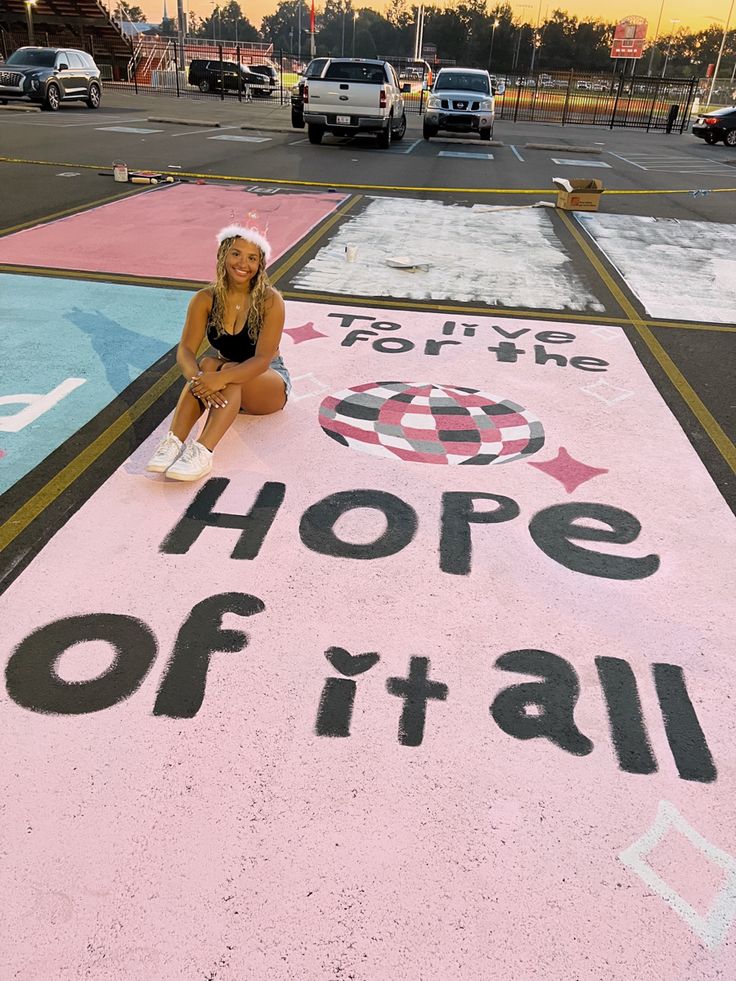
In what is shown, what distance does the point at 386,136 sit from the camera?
20.2 meters

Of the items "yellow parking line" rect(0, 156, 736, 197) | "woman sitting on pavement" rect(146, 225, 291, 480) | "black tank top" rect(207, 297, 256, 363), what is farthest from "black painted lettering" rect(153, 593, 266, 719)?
"yellow parking line" rect(0, 156, 736, 197)

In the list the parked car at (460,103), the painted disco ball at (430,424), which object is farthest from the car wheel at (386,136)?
the painted disco ball at (430,424)

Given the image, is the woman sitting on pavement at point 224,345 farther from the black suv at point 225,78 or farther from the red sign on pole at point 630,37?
the red sign on pole at point 630,37

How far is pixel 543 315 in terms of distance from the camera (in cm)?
734

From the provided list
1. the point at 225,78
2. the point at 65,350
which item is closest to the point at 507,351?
the point at 65,350

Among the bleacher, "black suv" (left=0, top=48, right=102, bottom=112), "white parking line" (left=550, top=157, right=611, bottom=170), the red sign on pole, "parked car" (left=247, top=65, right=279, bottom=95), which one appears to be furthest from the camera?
the red sign on pole

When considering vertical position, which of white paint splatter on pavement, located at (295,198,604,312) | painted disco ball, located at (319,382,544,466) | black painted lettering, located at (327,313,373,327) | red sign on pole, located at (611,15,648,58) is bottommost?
painted disco ball, located at (319,382,544,466)

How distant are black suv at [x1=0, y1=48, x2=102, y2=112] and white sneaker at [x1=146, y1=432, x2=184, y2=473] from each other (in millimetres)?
26142

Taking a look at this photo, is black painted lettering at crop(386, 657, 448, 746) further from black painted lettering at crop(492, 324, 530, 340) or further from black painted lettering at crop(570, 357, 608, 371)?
black painted lettering at crop(492, 324, 530, 340)

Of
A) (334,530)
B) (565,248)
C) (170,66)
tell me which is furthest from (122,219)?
(170,66)

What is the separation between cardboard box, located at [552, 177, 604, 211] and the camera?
12320 mm

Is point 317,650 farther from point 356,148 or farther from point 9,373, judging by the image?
point 356,148

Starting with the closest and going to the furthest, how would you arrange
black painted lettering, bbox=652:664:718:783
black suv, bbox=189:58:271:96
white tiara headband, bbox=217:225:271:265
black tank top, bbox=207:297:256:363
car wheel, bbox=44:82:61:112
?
1. black painted lettering, bbox=652:664:718:783
2. white tiara headband, bbox=217:225:271:265
3. black tank top, bbox=207:297:256:363
4. car wheel, bbox=44:82:61:112
5. black suv, bbox=189:58:271:96

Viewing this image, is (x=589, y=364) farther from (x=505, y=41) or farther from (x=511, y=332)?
(x=505, y=41)
